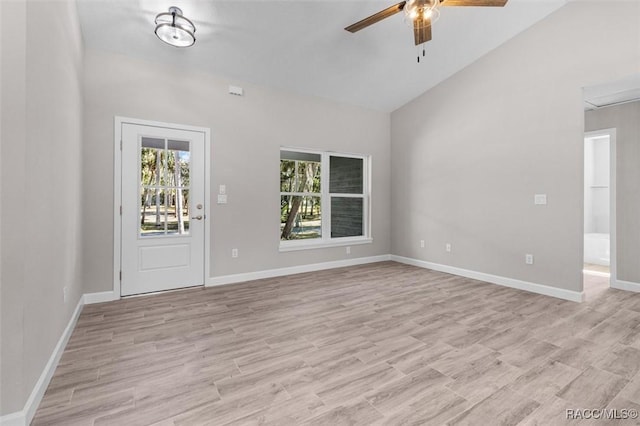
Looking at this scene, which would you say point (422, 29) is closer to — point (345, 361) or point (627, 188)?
point (345, 361)

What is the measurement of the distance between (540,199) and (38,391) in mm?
4928

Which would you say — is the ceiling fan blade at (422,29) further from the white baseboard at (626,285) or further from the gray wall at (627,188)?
the white baseboard at (626,285)

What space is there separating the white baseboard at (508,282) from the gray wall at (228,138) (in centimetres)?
102

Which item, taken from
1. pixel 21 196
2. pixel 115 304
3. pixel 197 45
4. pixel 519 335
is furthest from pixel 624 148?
pixel 115 304

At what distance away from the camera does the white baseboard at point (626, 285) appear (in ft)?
12.7

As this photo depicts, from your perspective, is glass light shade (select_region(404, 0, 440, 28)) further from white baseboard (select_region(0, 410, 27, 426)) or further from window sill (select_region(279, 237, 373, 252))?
white baseboard (select_region(0, 410, 27, 426))

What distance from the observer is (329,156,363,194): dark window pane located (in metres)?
5.29

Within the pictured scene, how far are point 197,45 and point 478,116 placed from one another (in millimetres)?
3899

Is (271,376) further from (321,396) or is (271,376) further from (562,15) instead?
(562,15)

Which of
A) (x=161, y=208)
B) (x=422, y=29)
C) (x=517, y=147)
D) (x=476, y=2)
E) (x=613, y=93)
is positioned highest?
(x=476, y=2)

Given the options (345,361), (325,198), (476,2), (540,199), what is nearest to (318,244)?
(325,198)

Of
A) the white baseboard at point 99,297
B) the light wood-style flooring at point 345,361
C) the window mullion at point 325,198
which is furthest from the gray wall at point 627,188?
the white baseboard at point 99,297

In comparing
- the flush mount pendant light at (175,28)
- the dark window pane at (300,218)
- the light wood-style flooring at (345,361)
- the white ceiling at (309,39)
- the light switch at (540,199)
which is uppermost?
the white ceiling at (309,39)

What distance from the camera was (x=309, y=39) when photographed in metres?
3.60
